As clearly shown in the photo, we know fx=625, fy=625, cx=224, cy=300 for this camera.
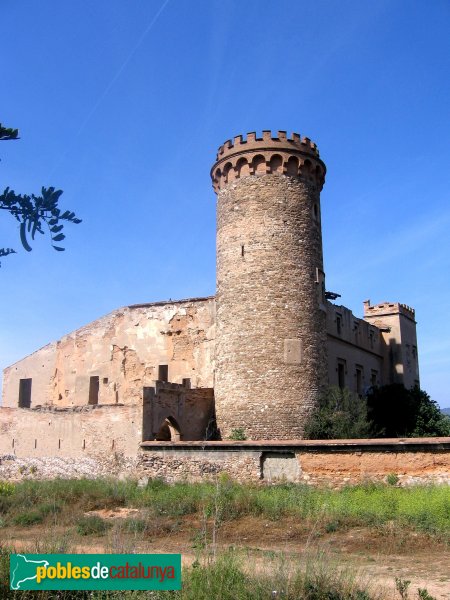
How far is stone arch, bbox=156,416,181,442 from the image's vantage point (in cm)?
2261

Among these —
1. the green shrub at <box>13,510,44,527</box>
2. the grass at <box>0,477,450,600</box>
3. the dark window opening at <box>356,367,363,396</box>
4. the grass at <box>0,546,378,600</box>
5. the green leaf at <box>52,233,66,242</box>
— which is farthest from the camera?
the dark window opening at <box>356,367,363,396</box>

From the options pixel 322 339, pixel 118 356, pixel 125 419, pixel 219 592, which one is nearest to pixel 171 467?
pixel 125 419

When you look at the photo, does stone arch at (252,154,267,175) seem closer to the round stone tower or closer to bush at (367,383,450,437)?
the round stone tower

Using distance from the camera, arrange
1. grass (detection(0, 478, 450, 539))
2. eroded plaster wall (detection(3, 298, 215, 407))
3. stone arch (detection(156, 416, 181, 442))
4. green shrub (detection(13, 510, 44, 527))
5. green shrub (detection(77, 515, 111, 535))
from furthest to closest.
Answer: eroded plaster wall (detection(3, 298, 215, 407))
stone arch (detection(156, 416, 181, 442))
green shrub (detection(13, 510, 44, 527))
green shrub (detection(77, 515, 111, 535))
grass (detection(0, 478, 450, 539))

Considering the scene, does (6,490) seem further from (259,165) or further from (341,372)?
(341,372)

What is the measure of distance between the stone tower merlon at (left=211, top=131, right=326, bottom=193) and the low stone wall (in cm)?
1103

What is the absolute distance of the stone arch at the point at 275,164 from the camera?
78.3 feet

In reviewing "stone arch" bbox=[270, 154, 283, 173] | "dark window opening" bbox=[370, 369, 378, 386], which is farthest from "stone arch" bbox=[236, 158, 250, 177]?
"dark window opening" bbox=[370, 369, 378, 386]

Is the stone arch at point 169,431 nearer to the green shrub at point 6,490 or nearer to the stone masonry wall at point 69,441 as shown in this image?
the stone masonry wall at point 69,441

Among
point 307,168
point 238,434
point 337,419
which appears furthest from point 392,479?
point 307,168

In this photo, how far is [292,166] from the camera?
24125 mm

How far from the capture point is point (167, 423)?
23.4 metres

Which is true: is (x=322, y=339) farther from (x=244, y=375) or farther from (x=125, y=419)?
(x=125, y=419)

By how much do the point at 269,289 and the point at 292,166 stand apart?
5.03m
